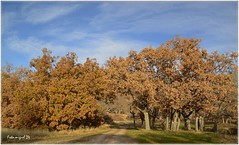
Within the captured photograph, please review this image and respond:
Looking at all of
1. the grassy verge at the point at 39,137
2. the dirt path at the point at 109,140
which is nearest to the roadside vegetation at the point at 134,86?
the grassy verge at the point at 39,137

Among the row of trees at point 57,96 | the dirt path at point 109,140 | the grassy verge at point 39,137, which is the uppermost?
the row of trees at point 57,96

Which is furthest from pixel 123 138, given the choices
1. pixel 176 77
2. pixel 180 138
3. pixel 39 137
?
pixel 176 77

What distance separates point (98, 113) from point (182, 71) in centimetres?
1695

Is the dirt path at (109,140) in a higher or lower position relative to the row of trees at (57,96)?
lower

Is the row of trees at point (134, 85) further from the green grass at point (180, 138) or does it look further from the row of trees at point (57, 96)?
the green grass at point (180, 138)

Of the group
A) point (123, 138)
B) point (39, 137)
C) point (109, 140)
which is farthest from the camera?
point (39, 137)

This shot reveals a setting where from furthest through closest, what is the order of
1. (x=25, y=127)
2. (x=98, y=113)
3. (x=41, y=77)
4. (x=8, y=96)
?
(x=8, y=96) → (x=98, y=113) → (x=41, y=77) → (x=25, y=127)

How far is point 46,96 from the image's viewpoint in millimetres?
41531

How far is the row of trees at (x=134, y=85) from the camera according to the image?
3688 centimetres

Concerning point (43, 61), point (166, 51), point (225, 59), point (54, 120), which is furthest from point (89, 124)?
point (225, 59)

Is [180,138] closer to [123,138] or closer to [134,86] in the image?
[123,138]

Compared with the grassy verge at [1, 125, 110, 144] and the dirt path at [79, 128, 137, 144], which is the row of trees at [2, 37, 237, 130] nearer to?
the grassy verge at [1, 125, 110, 144]

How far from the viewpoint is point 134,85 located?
37531 mm

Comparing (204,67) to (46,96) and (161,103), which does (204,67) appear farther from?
(46,96)
